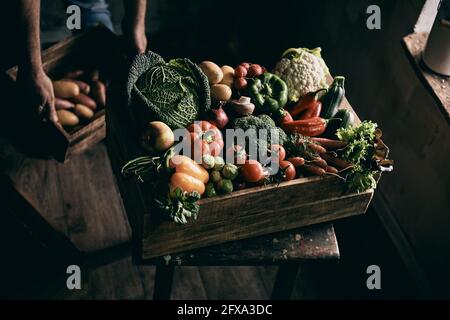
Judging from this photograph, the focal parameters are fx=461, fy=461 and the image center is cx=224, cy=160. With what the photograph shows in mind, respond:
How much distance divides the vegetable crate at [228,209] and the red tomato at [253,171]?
1.5 inches

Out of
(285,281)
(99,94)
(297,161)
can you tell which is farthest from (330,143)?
(99,94)

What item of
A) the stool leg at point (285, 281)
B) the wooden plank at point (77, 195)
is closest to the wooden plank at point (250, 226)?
the stool leg at point (285, 281)

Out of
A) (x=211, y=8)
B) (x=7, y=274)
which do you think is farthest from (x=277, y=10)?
(x=7, y=274)

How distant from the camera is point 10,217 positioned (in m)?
2.16

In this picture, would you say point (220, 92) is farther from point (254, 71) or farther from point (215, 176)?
point (215, 176)

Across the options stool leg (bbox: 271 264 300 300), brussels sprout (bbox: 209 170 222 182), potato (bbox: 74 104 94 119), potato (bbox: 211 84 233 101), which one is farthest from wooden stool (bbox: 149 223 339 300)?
potato (bbox: 74 104 94 119)

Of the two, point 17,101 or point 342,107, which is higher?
point 342,107

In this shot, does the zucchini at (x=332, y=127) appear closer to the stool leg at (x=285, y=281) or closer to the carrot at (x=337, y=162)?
the carrot at (x=337, y=162)

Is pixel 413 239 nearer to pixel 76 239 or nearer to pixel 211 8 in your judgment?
pixel 76 239

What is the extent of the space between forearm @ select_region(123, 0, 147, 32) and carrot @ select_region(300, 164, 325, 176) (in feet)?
4.04

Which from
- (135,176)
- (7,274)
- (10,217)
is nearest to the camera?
(135,176)

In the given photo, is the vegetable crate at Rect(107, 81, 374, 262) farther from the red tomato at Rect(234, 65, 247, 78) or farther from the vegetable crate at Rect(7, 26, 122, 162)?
the vegetable crate at Rect(7, 26, 122, 162)

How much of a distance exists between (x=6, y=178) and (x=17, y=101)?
0.46 m

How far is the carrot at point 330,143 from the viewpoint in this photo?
1744 mm
